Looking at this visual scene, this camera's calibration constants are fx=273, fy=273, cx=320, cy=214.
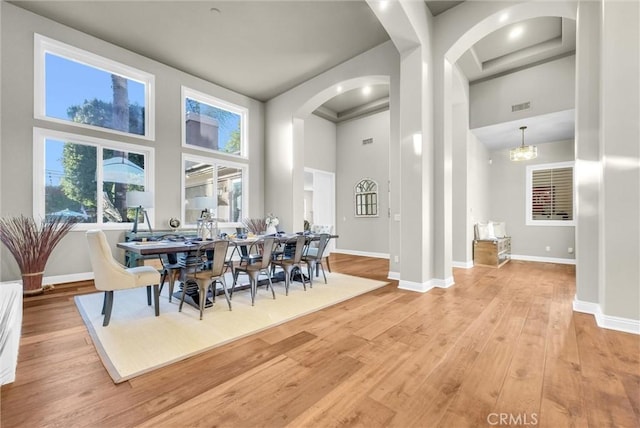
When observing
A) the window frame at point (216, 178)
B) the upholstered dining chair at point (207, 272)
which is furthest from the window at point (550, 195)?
the upholstered dining chair at point (207, 272)

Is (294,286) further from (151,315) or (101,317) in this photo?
(101,317)

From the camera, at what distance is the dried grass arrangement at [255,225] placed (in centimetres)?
644

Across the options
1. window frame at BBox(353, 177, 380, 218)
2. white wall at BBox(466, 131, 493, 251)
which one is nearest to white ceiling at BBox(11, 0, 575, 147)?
white wall at BBox(466, 131, 493, 251)

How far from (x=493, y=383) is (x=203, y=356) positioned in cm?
208

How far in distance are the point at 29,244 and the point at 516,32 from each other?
7999mm

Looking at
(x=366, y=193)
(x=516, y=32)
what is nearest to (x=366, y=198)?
(x=366, y=193)

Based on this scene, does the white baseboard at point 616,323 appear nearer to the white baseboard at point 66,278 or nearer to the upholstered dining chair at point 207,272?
the upholstered dining chair at point 207,272

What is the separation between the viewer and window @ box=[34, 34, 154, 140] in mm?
4188

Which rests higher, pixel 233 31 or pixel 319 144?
pixel 233 31

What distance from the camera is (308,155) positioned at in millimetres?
7613

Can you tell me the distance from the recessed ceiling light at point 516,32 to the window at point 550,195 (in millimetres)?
3780

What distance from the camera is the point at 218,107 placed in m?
6.34

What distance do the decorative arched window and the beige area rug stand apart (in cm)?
357

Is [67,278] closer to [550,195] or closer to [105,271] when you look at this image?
[105,271]
